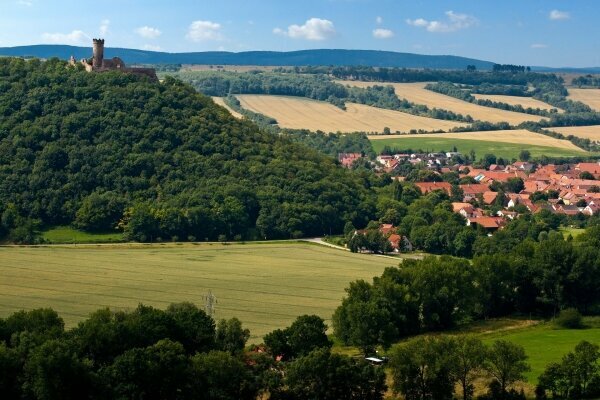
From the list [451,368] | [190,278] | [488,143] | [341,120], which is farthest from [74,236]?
[341,120]

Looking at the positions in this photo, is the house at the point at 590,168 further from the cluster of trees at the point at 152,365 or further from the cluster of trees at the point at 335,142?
the cluster of trees at the point at 152,365

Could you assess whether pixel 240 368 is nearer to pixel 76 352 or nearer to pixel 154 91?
pixel 76 352

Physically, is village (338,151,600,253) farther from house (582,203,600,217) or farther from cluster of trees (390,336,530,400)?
cluster of trees (390,336,530,400)

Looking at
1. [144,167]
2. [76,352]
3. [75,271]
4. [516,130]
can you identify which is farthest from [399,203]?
[516,130]

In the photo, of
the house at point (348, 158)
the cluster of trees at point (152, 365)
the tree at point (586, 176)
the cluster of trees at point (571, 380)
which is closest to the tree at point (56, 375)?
the cluster of trees at point (152, 365)

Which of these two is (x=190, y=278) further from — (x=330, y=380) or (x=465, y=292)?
(x=330, y=380)

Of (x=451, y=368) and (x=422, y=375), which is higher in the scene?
(x=451, y=368)
